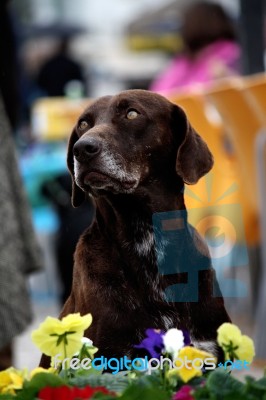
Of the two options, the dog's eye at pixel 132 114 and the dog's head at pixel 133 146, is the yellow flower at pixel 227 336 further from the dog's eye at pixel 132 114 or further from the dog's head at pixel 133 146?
the dog's eye at pixel 132 114

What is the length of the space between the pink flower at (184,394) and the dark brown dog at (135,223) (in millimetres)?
183

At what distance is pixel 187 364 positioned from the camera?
1638 mm

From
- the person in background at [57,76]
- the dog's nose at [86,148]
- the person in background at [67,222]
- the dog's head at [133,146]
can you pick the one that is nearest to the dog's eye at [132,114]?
the dog's head at [133,146]

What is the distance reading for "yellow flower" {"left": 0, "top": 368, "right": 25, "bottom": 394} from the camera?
63.9 inches

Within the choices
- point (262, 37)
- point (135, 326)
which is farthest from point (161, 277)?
point (262, 37)

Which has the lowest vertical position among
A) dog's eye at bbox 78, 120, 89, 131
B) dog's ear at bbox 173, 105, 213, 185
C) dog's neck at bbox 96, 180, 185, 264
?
dog's neck at bbox 96, 180, 185, 264

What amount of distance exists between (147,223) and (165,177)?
0.31ft

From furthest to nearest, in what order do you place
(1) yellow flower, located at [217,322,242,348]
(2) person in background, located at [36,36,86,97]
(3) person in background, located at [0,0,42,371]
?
(2) person in background, located at [36,36,86,97] → (3) person in background, located at [0,0,42,371] → (1) yellow flower, located at [217,322,242,348]

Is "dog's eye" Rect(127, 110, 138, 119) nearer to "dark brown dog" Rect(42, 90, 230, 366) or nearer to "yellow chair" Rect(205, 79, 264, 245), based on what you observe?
"dark brown dog" Rect(42, 90, 230, 366)

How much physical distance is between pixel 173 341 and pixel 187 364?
5cm

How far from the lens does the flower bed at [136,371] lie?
5.00 ft

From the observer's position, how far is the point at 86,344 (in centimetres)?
171

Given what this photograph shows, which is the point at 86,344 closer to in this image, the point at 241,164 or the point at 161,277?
the point at 161,277

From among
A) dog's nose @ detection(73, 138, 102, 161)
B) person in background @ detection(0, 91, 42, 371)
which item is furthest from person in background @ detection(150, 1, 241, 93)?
dog's nose @ detection(73, 138, 102, 161)
